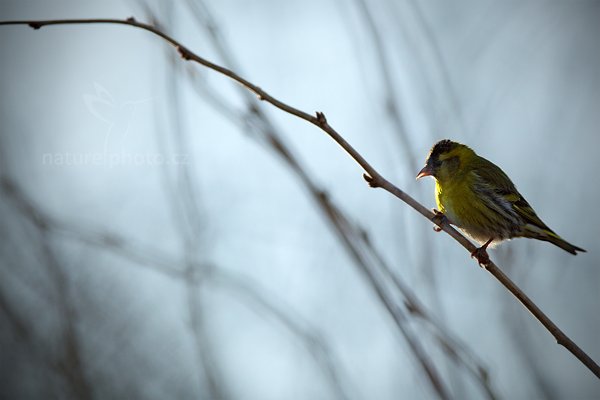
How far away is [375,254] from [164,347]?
4.16 metres

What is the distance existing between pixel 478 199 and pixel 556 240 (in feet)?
2.42

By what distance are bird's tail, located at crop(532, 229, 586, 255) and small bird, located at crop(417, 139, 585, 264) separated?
1 centimetres

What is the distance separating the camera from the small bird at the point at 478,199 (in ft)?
13.8

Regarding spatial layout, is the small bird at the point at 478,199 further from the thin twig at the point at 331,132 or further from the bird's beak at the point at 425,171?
the thin twig at the point at 331,132

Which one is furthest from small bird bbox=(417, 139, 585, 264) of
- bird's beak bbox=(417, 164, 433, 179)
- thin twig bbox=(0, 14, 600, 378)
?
thin twig bbox=(0, 14, 600, 378)

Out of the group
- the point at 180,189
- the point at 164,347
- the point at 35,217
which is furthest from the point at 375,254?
the point at 164,347

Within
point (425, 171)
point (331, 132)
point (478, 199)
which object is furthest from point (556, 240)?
point (331, 132)

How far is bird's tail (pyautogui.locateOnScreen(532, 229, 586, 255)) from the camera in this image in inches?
141

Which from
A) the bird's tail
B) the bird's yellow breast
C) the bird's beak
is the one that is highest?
the bird's beak

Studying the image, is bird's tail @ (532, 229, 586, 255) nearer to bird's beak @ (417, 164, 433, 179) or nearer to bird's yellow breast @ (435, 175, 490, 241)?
bird's yellow breast @ (435, 175, 490, 241)

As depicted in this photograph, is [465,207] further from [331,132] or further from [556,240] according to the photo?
[331,132]

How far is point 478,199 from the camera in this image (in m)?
4.34

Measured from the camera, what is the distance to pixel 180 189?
3.05 metres

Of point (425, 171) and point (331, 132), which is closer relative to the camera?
point (331, 132)
